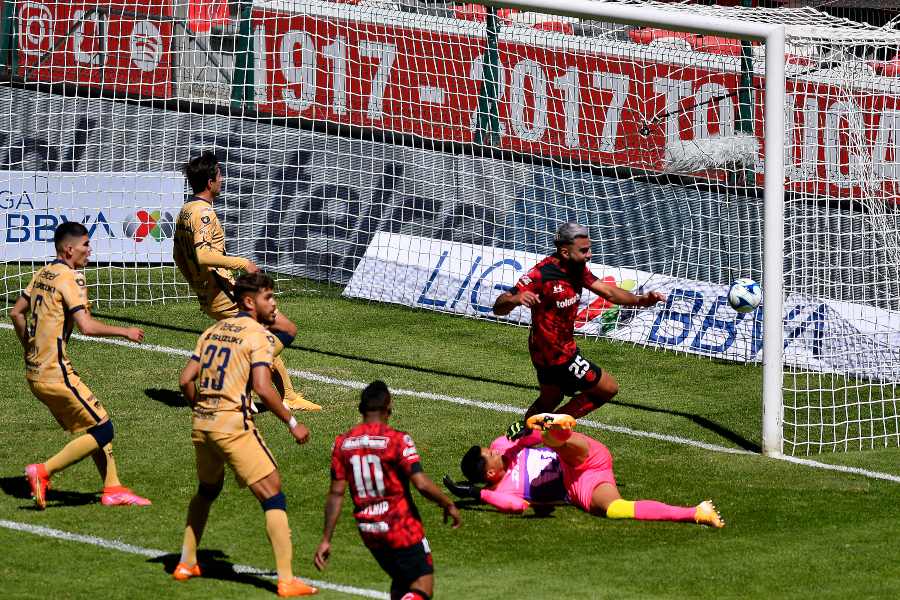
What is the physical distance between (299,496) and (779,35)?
5511 mm

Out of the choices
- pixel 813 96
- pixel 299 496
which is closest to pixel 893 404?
pixel 813 96

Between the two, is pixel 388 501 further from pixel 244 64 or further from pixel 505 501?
pixel 244 64

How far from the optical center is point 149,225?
721 inches

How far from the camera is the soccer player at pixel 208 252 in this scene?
12.8 metres

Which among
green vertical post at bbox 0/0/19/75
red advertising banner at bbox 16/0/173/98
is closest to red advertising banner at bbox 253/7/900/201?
red advertising banner at bbox 16/0/173/98

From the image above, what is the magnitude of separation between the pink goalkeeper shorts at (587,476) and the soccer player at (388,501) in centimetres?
299

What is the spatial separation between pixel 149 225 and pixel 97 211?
2.16ft

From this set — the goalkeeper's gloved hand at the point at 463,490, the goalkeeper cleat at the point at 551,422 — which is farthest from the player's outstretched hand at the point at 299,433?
the goalkeeper's gloved hand at the point at 463,490

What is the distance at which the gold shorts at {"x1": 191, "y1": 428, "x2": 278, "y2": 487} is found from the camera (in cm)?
859

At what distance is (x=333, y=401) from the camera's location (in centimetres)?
1377

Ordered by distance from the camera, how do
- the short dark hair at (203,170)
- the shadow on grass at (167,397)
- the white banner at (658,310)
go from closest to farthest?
the short dark hair at (203,170) → the shadow on grass at (167,397) → the white banner at (658,310)

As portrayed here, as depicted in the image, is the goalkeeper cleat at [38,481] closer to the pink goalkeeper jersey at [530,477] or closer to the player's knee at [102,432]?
the player's knee at [102,432]

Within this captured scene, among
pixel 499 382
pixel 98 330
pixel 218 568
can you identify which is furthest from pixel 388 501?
pixel 499 382

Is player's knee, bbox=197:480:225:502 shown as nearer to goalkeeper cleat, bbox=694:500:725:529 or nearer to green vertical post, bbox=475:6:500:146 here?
goalkeeper cleat, bbox=694:500:725:529
